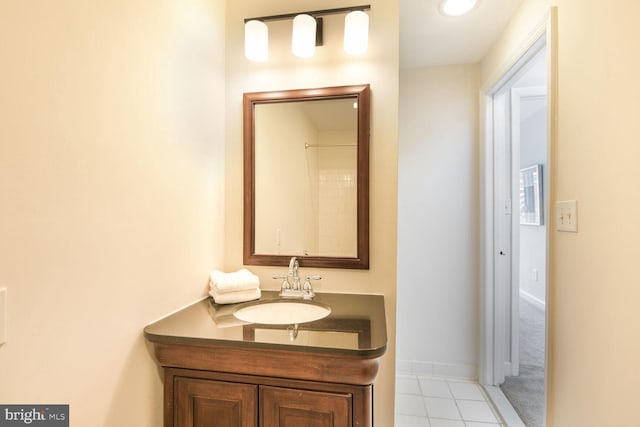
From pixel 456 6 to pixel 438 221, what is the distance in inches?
53.6

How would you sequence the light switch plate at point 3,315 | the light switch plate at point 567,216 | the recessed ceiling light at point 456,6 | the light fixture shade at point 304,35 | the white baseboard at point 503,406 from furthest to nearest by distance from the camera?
the white baseboard at point 503,406, the recessed ceiling light at point 456,6, the light fixture shade at point 304,35, the light switch plate at point 567,216, the light switch plate at point 3,315

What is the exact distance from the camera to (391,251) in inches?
56.2

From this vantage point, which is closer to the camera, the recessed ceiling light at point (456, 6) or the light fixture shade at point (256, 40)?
the light fixture shade at point (256, 40)

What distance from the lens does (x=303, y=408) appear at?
0.94 metres

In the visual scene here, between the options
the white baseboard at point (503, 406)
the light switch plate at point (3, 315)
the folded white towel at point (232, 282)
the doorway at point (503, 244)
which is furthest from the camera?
the doorway at point (503, 244)

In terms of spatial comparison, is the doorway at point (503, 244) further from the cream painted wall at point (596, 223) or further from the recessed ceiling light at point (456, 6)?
the cream painted wall at point (596, 223)

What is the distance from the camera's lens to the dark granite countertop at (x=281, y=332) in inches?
35.7

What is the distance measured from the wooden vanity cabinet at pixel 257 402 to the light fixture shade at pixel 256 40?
1383 mm

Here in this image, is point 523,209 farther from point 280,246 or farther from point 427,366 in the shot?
point 280,246

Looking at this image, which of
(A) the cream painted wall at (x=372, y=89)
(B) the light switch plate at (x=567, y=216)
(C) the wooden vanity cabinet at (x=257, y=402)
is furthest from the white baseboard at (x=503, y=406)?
(C) the wooden vanity cabinet at (x=257, y=402)

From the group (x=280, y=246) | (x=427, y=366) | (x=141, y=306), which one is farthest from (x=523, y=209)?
(x=141, y=306)

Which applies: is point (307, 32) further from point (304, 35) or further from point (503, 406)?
point (503, 406)

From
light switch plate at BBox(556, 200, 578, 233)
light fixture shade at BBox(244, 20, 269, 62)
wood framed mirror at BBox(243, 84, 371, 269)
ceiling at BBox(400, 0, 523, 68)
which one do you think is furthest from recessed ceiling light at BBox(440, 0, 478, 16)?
light switch plate at BBox(556, 200, 578, 233)

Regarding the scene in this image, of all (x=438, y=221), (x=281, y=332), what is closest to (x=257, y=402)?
(x=281, y=332)
